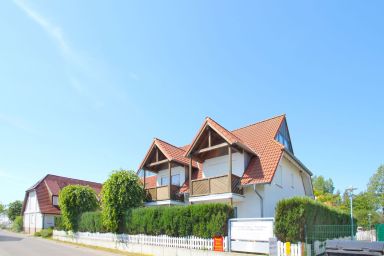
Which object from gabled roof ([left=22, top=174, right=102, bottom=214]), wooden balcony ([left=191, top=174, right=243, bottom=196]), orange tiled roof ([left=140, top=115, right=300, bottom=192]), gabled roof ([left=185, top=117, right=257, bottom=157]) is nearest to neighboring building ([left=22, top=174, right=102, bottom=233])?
gabled roof ([left=22, top=174, right=102, bottom=214])

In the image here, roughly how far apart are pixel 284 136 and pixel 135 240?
525 inches

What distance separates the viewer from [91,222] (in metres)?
27.8

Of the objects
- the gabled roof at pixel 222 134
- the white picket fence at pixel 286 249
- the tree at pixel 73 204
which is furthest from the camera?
the tree at pixel 73 204

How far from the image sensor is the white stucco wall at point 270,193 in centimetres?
2161

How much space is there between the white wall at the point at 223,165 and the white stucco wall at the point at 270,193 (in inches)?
58.7

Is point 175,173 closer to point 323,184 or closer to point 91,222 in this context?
point 91,222

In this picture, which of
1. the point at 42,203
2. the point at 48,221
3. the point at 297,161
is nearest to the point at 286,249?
the point at 297,161

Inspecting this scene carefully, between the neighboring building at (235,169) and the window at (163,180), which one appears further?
the window at (163,180)

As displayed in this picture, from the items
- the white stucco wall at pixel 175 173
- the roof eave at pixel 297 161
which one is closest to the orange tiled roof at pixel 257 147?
the white stucco wall at pixel 175 173

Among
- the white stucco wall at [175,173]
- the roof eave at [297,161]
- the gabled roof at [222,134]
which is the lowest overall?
the white stucco wall at [175,173]

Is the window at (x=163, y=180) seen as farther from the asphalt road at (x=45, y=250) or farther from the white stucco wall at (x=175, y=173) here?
the asphalt road at (x=45, y=250)

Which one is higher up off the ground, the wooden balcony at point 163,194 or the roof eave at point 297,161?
the roof eave at point 297,161

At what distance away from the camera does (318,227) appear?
16.8 meters

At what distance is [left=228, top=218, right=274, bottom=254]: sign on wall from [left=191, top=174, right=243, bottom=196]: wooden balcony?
3.53 metres
